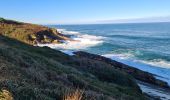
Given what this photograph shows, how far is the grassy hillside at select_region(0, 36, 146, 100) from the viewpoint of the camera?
925cm

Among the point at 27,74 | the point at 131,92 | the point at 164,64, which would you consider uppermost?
the point at 27,74

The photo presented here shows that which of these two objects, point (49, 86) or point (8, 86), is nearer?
point (8, 86)

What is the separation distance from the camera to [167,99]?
24078mm

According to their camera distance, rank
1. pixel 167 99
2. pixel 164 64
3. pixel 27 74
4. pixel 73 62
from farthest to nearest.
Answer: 1. pixel 164 64
2. pixel 73 62
3. pixel 167 99
4. pixel 27 74

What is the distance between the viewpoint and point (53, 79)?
15.1m

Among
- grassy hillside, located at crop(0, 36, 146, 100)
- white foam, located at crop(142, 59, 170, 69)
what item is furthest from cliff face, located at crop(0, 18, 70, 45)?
grassy hillside, located at crop(0, 36, 146, 100)

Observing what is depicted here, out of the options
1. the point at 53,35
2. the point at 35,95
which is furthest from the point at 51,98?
the point at 53,35

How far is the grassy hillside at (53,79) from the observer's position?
9.25 meters

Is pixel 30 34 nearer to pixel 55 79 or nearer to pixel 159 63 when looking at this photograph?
pixel 159 63

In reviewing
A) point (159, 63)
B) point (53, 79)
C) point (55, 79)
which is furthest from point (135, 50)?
point (53, 79)

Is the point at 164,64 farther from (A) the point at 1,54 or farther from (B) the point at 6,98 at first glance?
(B) the point at 6,98

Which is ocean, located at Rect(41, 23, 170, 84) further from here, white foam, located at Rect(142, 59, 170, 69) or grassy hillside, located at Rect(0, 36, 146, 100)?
grassy hillside, located at Rect(0, 36, 146, 100)

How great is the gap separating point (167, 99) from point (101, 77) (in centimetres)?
453

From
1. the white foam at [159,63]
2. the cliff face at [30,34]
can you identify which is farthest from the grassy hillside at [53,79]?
the cliff face at [30,34]
